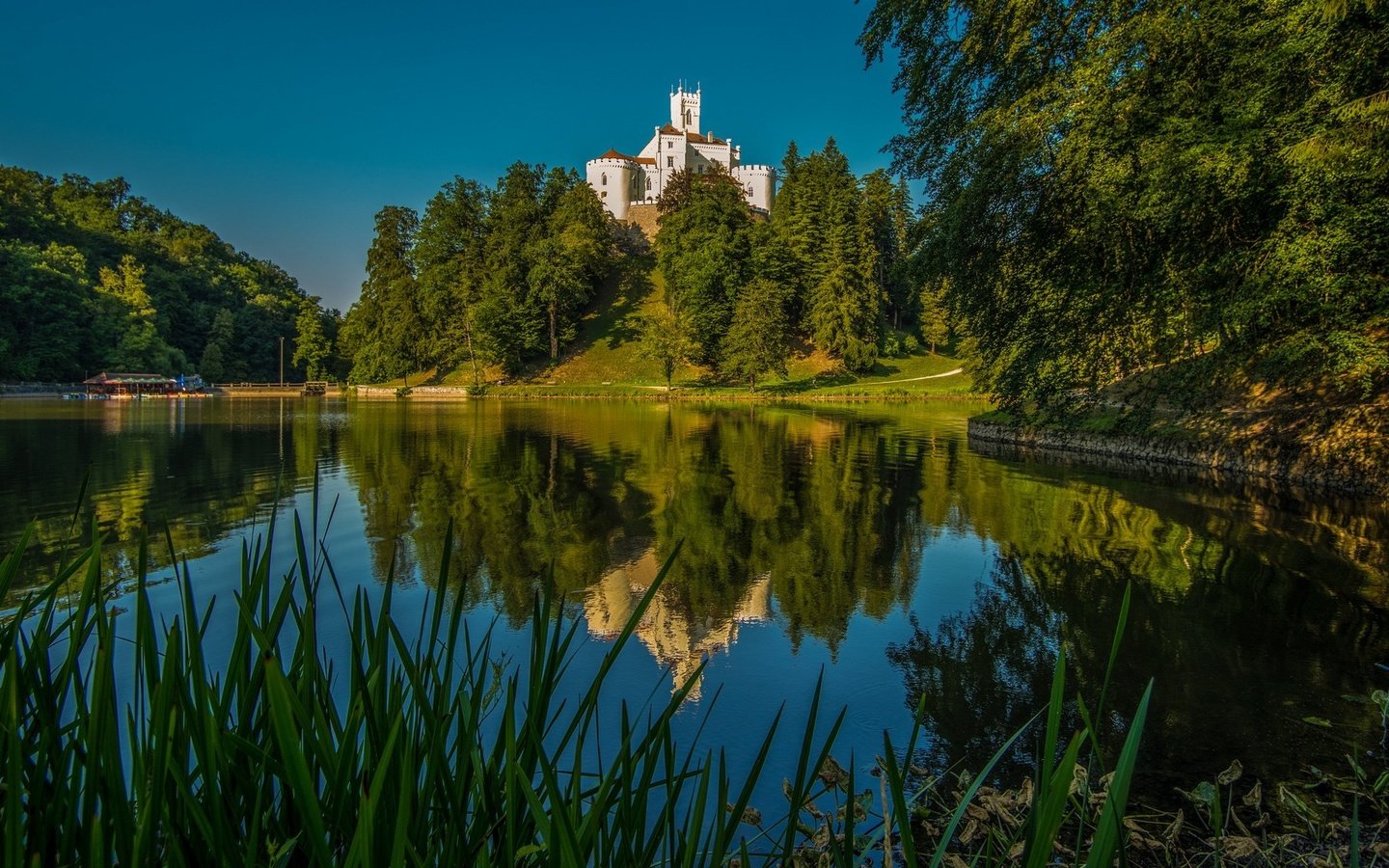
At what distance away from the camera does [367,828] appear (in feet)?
3.84

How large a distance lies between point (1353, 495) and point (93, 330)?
85823 mm

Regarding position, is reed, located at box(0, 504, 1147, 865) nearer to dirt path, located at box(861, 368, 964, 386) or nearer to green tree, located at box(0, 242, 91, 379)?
dirt path, located at box(861, 368, 964, 386)

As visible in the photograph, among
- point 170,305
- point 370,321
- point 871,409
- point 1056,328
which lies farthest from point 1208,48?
point 170,305

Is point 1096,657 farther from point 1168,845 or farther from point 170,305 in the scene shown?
point 170,305

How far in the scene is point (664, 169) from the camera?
104m

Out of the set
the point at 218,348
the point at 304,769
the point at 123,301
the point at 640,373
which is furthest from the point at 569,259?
the point at 304,769

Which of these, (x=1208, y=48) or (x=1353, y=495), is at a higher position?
(x=1208, y=48)

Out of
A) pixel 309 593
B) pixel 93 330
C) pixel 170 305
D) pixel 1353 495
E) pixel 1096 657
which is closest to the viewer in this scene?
pixel 309 593

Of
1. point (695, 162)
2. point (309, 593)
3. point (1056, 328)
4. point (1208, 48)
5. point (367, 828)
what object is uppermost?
point (695, 162)

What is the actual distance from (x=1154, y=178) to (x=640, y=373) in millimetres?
56440

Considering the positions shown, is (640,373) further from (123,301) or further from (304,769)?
(304,769)

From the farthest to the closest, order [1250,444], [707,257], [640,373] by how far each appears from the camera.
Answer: [707,257] → [640,373] → [1250,444]

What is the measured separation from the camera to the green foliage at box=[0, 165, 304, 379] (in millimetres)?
64312

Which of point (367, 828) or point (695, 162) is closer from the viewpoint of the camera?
point (367, 828)
